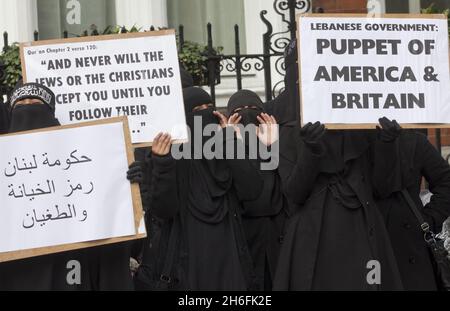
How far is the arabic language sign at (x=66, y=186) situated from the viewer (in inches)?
212

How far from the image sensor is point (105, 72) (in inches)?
242

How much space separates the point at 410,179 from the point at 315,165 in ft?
2.78

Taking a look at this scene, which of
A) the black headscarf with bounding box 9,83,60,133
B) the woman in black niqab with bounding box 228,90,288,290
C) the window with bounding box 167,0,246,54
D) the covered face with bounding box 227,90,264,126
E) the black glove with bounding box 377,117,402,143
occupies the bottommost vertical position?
the woman in black niqab with bounding box 228,90,288,290

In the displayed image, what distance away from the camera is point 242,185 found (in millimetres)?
5867

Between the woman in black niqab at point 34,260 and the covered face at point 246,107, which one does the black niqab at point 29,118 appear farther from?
the covered face at point 246,107

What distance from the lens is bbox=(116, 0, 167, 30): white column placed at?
424 inches

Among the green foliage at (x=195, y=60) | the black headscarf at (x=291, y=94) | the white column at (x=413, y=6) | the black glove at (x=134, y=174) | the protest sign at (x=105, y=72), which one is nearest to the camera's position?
the black glove at (x=134, y=174)

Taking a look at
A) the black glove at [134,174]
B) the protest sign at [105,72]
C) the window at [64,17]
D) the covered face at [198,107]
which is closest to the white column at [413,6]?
the window at [64,17]

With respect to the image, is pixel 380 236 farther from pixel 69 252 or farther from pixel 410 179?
pixel 69 252

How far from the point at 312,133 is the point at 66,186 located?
1337 millimetres

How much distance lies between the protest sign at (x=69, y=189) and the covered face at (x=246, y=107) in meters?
1.44

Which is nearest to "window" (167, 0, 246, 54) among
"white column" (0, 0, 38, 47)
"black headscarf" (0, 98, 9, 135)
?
"white column" (0, 0, 38, 47)

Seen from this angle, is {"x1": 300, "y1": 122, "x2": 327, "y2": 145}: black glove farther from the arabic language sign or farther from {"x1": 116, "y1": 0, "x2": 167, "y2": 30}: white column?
{"x1": 116, "y1": 0, "x2": 167, "y2": 30}: white column

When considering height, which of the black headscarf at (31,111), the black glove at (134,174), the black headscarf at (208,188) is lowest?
the black headscarf at (208,188)
